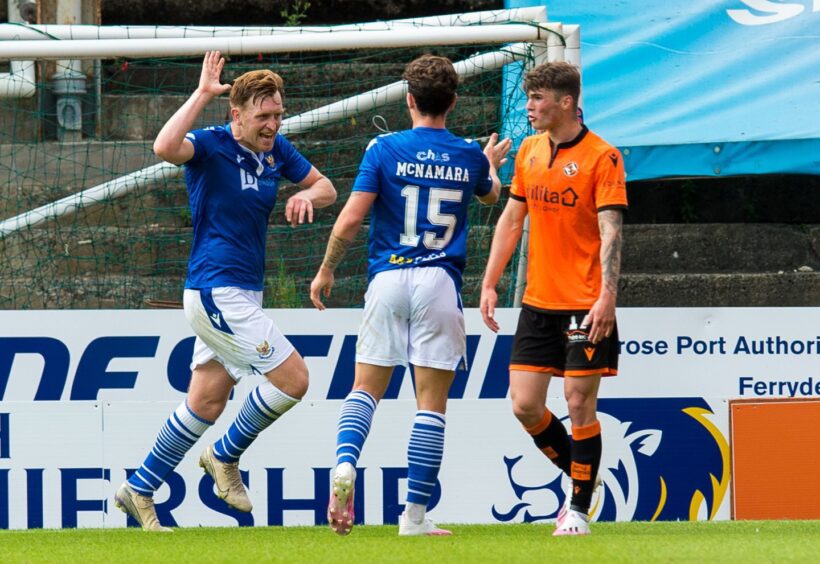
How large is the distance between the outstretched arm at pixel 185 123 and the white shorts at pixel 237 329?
0.62m

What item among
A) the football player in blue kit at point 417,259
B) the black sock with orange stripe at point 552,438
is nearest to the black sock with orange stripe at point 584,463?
the black sock with orange stripe at point 552,438

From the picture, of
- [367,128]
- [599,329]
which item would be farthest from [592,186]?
[367,128]

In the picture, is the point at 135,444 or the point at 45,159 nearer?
the point at 135,444

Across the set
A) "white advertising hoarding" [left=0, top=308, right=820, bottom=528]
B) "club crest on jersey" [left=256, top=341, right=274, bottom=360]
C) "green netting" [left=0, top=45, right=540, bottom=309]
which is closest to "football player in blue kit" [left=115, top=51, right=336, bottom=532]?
"club crest on jersey" [left=256, top=341, right=274, bottom=360]

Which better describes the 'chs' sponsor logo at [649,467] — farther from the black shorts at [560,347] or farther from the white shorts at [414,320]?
the white shorts at [414,320]

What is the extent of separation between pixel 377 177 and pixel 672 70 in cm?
389

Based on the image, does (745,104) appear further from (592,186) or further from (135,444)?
(135,444)

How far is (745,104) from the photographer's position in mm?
9023

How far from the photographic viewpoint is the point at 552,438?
6.24 m

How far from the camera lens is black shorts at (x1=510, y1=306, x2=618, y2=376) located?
5781mm

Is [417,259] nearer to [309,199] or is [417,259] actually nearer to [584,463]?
[309,199]

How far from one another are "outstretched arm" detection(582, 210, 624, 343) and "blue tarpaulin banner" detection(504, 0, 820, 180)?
329 centimetres

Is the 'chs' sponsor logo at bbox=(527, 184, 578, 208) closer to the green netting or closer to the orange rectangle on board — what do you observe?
the orange rectangle on board

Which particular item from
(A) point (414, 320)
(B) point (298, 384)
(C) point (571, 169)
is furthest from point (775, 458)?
(B) point (298, 384)
